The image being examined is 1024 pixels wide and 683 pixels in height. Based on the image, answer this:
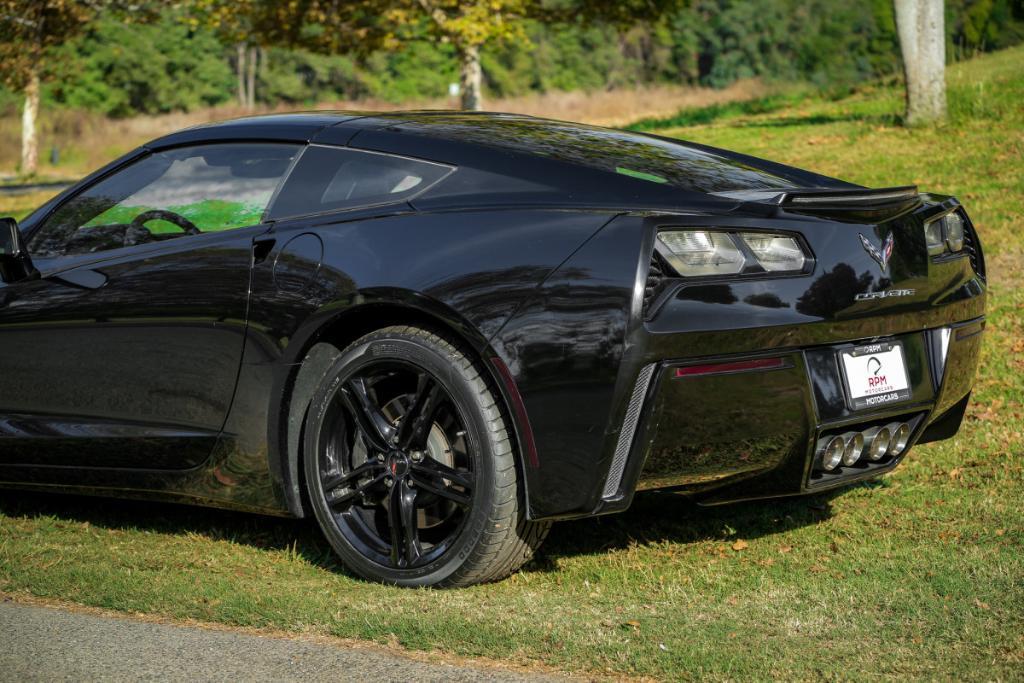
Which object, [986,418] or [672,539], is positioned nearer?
[672,539]

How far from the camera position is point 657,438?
3.51 m

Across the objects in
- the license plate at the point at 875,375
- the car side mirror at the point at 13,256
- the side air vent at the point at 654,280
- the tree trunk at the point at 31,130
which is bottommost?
the tree trunk at the point at 31,130

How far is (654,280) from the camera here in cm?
346

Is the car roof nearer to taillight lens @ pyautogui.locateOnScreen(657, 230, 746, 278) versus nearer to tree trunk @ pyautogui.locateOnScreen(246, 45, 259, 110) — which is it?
taillight lens @ pyautogui.locateOnScreen(657, 230, 746, 278)

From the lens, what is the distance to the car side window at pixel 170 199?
4375mm

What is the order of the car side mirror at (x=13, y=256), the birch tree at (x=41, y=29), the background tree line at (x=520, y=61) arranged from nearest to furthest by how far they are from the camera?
the car side mirror at (x=13, y=256) → the birch tree at (x=41, y=29) → the background tree line at (x=520, y=61)

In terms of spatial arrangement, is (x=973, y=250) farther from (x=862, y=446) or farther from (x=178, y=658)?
(x=178, y=658)

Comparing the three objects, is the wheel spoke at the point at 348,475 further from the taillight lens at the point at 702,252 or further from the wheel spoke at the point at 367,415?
the taillight lens at the point at 702,252

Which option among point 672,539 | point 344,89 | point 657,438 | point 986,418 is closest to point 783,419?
point 657,438

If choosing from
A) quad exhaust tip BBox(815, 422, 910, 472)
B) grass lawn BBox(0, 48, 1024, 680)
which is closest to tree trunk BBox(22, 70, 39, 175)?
grass lawn BBox(0, 48, 1024, 680)

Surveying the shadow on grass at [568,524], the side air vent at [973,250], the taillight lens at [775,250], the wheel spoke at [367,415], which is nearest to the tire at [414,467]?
the wheel spoke at [367,415]

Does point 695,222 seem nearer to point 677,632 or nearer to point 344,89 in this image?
point 677,632

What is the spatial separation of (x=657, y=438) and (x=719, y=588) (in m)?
0.65

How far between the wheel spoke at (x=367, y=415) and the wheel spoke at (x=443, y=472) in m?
0.14
